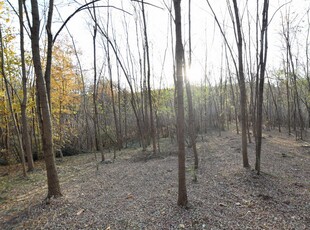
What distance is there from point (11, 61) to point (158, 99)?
825 cm

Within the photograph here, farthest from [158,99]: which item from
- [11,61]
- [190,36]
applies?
[11,61]

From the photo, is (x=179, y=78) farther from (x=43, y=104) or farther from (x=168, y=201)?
(x=43, y=104)

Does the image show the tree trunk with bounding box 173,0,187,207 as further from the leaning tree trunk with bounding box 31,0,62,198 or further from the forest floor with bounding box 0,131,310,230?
the leaning tree trunk with bounding box 31,0,62,198

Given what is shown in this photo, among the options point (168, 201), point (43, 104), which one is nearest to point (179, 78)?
point (168, 201)

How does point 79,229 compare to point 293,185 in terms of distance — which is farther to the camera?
point 293,185

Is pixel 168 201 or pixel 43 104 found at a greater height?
pixel 43 104

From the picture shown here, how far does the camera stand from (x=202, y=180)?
177 inches

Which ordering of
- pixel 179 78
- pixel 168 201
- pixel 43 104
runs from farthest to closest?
pixel 43 104 < pixel 168 201 < pixel 179 78

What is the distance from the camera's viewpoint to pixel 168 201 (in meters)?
3.35

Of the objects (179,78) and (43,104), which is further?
(43,104)

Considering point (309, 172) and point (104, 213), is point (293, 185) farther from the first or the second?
point (104, 213)

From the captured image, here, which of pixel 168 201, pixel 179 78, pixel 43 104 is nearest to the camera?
pixel 179 78

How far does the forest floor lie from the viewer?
9.07ft

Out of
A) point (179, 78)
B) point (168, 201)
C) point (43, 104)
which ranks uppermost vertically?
point (179, 78)
